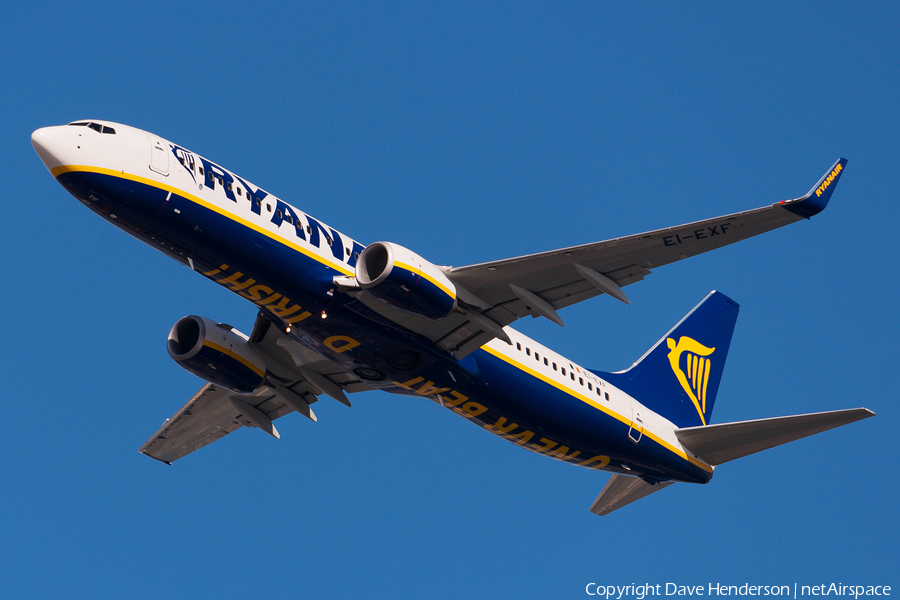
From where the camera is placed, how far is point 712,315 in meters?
38.4

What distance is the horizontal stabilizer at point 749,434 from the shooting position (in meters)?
29.0

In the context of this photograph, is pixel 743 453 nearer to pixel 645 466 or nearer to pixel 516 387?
pixel 645 466

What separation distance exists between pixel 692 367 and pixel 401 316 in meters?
15.2

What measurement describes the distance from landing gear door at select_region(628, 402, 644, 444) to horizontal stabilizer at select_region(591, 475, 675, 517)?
10.4ft

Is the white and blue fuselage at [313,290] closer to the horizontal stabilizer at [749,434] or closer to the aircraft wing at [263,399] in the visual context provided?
the horizontal stabilizer at [749,434]

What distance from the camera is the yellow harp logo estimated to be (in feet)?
118

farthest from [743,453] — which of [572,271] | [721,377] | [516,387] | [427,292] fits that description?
[427,292]

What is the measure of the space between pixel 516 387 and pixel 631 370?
23.8 feet

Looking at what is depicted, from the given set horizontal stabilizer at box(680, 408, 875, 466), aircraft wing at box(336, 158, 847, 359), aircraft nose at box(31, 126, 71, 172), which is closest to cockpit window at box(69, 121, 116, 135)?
aircraft nose at box(31, 126, 71, 172)

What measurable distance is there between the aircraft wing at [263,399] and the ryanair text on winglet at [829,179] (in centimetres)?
1580

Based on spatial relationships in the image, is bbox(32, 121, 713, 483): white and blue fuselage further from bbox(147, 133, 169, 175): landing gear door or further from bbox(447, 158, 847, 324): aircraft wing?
bbox(447, 158, 847, 324): aircraft wing

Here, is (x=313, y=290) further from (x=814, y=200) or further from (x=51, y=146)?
(x=814, y=200)

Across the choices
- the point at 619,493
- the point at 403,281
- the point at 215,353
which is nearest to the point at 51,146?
the point at 215,353

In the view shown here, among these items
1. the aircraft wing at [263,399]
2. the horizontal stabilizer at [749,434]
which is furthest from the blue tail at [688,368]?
→ the aircraft wing at [263,399]
